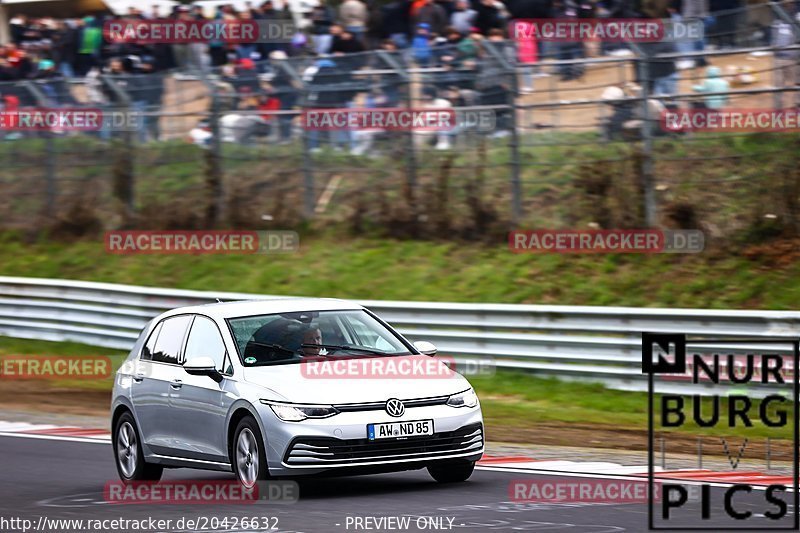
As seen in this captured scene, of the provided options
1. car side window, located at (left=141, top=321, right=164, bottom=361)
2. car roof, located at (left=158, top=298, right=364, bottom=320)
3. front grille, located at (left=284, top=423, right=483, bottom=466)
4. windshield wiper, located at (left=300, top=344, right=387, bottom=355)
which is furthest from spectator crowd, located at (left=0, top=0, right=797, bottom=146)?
front grille, located at (left=284, top=423, right=483, bottom=466)

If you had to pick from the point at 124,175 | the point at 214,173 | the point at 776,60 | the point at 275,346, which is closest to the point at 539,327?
the point at 776,60

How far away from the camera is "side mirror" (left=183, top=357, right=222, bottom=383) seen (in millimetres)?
10078

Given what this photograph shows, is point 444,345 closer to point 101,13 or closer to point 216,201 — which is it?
point 216,201

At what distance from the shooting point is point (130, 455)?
11305 mm

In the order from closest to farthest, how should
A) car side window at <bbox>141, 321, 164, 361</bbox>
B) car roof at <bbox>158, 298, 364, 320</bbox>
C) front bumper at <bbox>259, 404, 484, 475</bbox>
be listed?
front bumper at <bbox>259, 404, 484, 475</bbox>
car roof at <bbox>158, 298, 364, 320</bbox>
car side window at <bbox>141, 321, 164, 361</bbox>

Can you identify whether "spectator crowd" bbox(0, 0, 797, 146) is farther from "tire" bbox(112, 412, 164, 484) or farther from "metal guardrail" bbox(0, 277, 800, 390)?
"tire" bbox(112, 412, 164, 484)

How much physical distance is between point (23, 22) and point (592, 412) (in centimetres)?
1850

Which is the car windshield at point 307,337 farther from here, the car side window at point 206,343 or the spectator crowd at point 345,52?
the spectator crowd at point 345,52

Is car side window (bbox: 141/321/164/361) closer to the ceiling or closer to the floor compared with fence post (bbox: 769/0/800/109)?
closer to the floor

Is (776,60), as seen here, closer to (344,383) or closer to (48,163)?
(344,383)

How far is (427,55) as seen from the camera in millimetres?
21625

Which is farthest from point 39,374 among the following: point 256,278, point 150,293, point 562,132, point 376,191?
point 562,132

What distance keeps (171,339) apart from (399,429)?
2.49m

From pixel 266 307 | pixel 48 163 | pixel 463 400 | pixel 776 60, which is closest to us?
pixel 463 400
